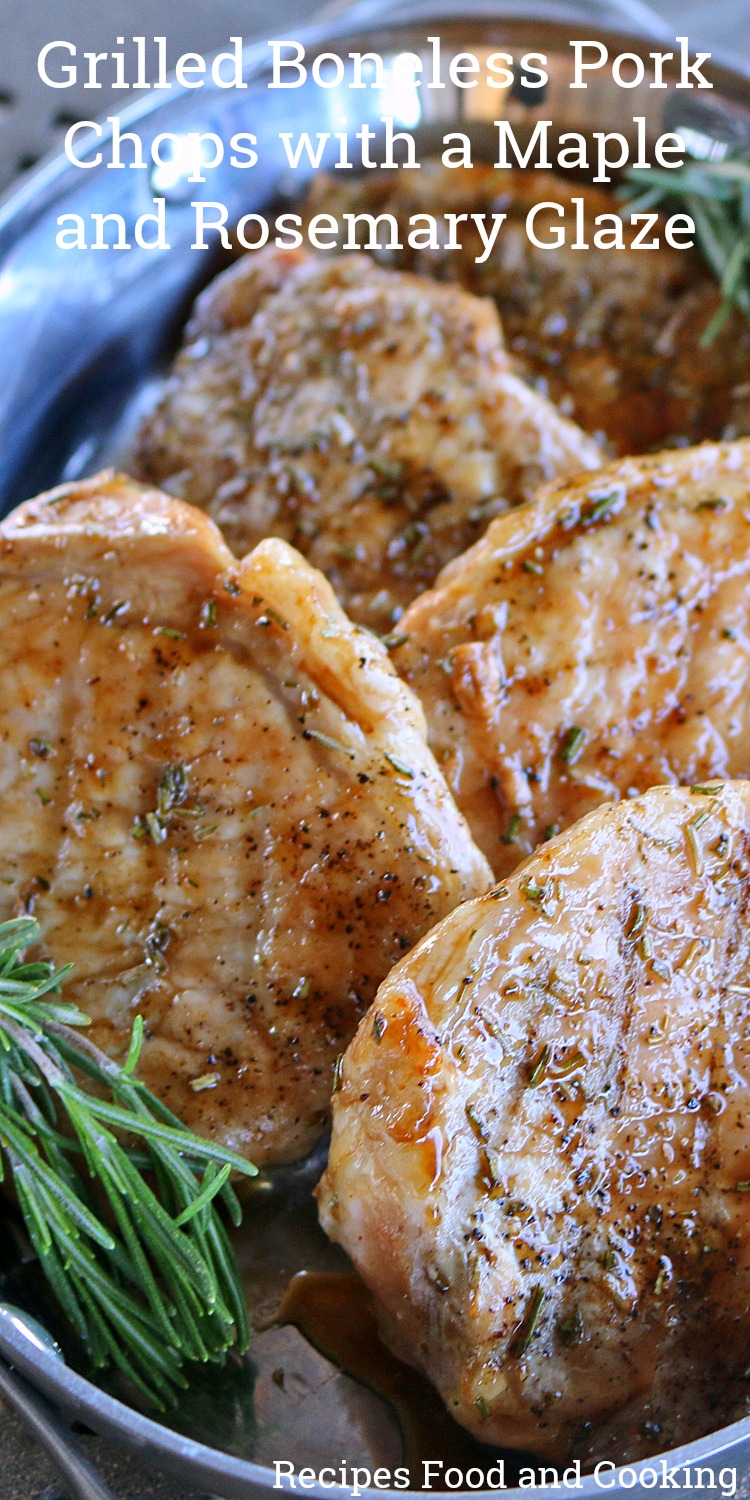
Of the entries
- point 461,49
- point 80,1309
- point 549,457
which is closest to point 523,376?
point 549,457

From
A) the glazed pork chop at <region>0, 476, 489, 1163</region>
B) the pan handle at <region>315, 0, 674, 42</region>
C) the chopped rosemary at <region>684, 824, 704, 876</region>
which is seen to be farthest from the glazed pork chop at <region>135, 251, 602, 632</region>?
the chopped rosemary at <region>684, 824, 704, 876</region>

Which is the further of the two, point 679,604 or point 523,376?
point 523,376

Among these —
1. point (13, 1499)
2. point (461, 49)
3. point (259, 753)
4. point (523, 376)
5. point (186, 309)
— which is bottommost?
point (13, 1499)

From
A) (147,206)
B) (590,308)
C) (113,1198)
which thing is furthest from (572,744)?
(147,206)

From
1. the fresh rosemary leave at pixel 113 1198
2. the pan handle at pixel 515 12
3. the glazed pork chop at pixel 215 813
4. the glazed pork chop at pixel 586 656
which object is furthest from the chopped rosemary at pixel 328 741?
the pan handle at pixel 515 12

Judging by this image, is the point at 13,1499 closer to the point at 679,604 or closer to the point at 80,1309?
the point at 80,1309

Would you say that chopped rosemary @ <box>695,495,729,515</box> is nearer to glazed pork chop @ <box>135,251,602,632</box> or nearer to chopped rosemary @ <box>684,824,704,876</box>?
glazed pork chop @ <box>135,251,602,632</box>
